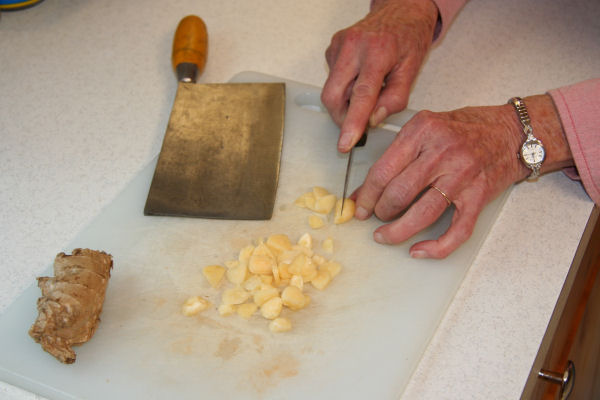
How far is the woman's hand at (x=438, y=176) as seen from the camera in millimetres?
1102

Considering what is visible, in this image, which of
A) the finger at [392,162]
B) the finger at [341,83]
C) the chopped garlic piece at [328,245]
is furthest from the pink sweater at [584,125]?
the chopped garlic piece at [328,245]

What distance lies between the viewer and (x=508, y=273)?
1.11m

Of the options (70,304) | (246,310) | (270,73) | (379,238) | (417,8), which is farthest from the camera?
(270,73)

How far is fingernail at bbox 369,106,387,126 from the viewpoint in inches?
49.4

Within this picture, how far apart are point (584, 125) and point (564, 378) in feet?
1.67

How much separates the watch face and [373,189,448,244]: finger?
0.23 metres

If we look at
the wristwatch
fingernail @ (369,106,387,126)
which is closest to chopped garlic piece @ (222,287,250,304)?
fingernail @ (369,106,387,126)

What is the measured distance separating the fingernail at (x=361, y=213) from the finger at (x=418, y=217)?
0.08 m

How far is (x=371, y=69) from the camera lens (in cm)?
126

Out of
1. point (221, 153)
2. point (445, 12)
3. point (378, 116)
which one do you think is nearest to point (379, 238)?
point (378, 116)

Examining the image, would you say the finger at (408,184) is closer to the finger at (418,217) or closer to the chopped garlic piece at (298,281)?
the finger at (418,217)

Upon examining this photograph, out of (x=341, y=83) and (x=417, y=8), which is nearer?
(x=341, y=83)

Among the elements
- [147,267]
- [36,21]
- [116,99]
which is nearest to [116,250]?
[147,267]

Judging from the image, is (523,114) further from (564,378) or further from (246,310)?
(246,310)
